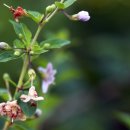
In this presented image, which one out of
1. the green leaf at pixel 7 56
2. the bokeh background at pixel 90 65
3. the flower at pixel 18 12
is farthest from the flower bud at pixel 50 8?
the bokeh background at pixel 90 65

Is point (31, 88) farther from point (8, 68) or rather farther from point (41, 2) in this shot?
point (41, 2)

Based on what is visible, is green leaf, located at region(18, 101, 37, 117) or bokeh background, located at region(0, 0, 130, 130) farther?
bokeh background, located at region(0, 0, 130, 130)

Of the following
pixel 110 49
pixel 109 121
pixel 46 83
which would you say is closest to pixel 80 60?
pixel 110 49

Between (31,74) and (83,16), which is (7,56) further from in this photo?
(83,16)

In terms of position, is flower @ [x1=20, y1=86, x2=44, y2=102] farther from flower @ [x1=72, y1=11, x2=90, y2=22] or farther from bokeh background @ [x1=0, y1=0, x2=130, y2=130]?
bokeh background @ [x1=0, y1=0, x2=130, y2=130]

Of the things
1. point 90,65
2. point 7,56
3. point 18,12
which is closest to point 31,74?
point 7,56

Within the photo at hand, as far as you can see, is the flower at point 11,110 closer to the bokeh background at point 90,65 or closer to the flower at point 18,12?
the flower at point 18,12

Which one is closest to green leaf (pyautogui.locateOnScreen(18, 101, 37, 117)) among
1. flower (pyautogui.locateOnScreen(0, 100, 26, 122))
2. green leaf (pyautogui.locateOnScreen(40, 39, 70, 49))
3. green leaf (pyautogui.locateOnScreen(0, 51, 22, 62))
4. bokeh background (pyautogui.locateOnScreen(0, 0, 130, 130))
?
flower (pyautogui.locateOnScreen(0, 100, 26, 122))
